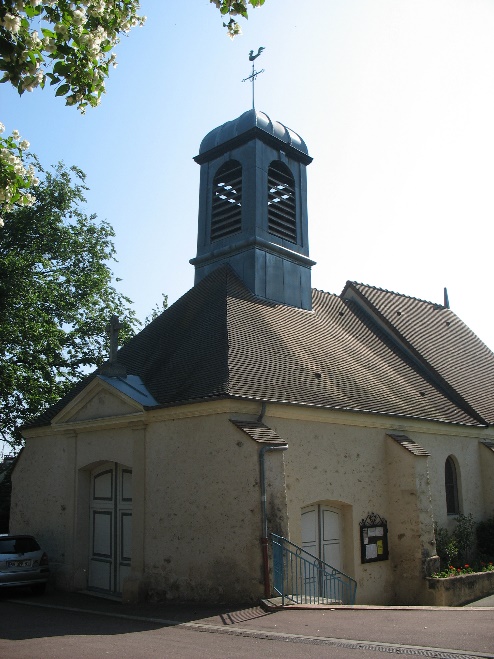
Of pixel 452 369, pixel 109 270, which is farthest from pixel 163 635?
pixel 109 270

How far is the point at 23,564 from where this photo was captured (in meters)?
14.1

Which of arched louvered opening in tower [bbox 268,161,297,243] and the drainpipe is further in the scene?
arched louvered opening in tower [bbox 268,161,297,243]

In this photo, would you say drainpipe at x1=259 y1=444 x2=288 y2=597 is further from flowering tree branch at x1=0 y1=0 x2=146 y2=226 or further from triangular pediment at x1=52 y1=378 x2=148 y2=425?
flowering tree branch at x1=0 y1=0 x2=146 y2=226

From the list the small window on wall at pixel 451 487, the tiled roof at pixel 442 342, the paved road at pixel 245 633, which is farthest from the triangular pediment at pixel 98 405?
the tiled roof at pixel 442 342

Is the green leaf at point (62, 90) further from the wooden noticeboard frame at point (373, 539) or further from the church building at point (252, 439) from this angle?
the wooden noticeboard frame at point (373, 539)

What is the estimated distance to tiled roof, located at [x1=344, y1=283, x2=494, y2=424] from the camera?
2014 centimetres

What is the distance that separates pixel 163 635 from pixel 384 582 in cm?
684

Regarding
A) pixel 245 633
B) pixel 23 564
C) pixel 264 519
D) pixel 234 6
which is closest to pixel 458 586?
pixel 264 519

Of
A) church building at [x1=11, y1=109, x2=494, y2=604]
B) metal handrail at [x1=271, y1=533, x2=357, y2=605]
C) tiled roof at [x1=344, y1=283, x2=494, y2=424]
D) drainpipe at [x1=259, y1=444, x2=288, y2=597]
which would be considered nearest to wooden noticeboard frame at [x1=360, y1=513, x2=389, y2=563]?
church building at [x1=11, y1=109, x2=494, y2=604]

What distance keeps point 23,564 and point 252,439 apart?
6.56 meters

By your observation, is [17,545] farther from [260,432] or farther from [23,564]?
[260,432]

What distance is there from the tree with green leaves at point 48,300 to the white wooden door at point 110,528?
7.28m

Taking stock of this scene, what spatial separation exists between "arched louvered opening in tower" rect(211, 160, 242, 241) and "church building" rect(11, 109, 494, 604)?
6 centimetres

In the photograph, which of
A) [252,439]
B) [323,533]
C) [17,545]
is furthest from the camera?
[17,545]
